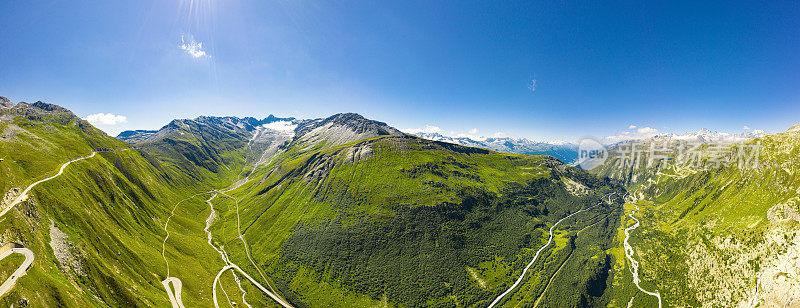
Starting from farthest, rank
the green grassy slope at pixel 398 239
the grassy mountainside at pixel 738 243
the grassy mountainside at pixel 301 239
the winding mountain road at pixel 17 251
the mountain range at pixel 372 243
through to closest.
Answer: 1. the green grassy slope at pixel 398 239
2. the grassy mountainside at pixel 738 243
3. the mountain range at pixel 372 243
4. the grassy mountainside at pixel 301 239
5. the winding mountain road at pixel 17 251

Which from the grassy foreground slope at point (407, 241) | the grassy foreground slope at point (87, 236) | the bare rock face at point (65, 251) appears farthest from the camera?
the grassy foreground slope at point (407, 241)

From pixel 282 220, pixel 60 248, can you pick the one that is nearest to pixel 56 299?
pixel 60 248

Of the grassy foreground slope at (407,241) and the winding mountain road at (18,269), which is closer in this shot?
the winding mountain road at (18,269)

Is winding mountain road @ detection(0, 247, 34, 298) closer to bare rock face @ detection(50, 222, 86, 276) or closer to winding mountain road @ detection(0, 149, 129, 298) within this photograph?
winding mountain road @ detection(0, 149, 129, 298)

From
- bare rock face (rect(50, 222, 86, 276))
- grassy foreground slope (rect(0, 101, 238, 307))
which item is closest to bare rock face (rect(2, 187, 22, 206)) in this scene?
grassy foreground slope (rect(0, 101, 238, 307))

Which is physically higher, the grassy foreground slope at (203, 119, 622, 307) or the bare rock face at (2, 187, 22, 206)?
the bare rock face at (2, 187, 22, 206)

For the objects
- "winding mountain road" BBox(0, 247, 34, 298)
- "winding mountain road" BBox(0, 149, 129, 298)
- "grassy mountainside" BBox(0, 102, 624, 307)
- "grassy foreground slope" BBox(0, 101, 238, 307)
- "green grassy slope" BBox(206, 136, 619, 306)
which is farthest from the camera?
"green grassy slope" BBox(206, 136, 619, 306)

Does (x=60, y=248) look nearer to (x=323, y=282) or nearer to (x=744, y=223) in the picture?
(x=323, y=282)

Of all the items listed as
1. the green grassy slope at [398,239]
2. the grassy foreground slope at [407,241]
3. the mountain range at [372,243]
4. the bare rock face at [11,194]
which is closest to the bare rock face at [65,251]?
the mountain range at [372,243]

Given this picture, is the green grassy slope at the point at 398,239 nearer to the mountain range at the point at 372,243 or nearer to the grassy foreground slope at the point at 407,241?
the grassy foreground slope at the point at 407,241
